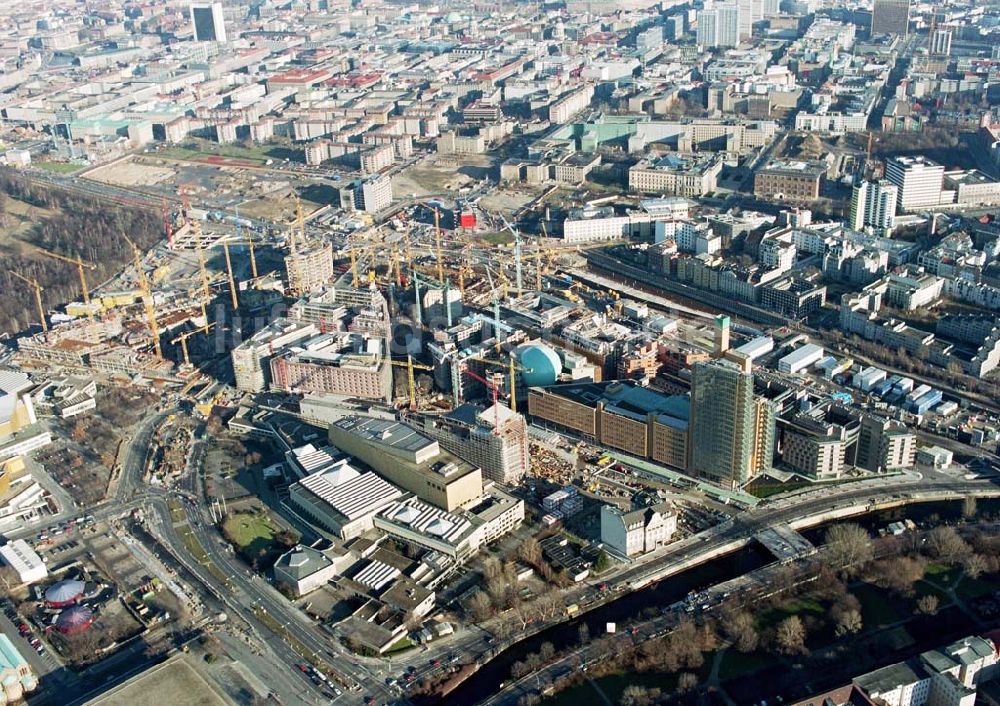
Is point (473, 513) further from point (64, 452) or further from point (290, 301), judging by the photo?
point (290, 301)

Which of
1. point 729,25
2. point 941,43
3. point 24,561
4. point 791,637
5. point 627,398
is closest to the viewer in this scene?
point 791,637

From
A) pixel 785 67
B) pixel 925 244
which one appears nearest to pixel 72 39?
pixel 785 67

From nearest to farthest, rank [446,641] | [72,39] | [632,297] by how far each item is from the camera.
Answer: [446,641] → [632,297] → [72,39]

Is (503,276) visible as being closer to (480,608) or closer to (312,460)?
(312,460)

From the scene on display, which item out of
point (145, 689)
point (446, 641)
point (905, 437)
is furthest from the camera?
point (905, 437)

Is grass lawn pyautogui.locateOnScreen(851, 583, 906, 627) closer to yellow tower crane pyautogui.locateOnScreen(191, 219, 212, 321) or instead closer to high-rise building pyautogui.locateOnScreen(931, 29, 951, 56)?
yellow tower crane pyautogui.locateOnScreen(191, 219, 212, 321)

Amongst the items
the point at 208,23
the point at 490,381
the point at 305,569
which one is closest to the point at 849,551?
Answer: the point at 490,381
